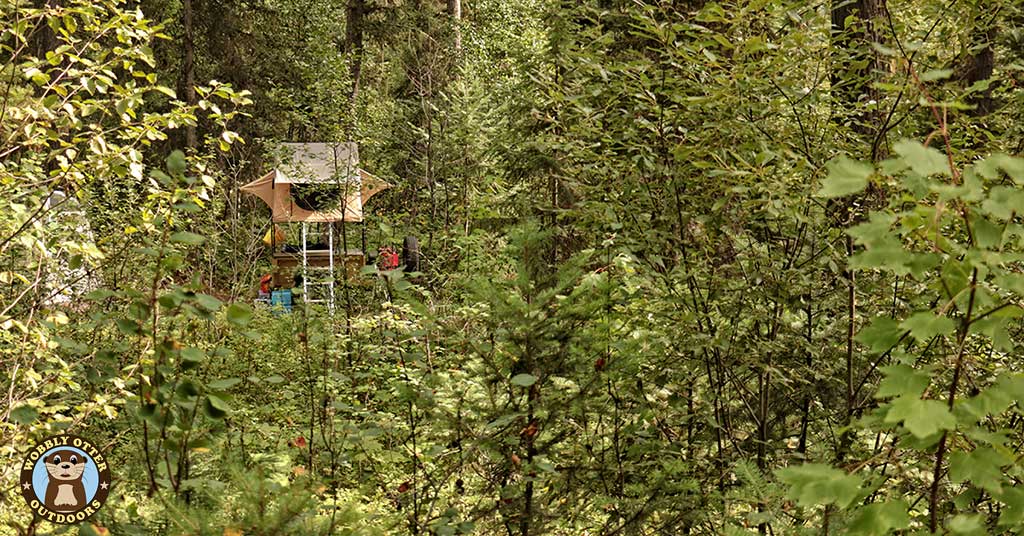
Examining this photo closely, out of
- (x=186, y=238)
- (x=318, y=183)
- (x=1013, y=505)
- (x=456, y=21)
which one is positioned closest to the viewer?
(x=1013, y=505)

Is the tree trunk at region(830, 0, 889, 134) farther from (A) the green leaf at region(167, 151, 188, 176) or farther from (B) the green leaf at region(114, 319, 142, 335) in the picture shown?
(B) the green leaf at region(114, 319, 142, 335)

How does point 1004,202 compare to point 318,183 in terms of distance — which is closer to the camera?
point 1004,202

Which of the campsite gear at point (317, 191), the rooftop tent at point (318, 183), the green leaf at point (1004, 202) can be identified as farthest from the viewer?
the rooftop tent at point (318, 183)

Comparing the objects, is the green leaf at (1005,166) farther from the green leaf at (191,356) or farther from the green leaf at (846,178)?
the green leaf at (191,356)

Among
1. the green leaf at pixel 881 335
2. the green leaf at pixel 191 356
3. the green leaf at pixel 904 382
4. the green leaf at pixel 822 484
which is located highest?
the green leaf at pixel 881 335

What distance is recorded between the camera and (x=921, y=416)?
155cm

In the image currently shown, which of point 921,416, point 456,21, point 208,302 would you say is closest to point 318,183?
point 208,302

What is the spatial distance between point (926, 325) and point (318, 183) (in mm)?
10744

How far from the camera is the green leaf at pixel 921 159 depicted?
151 cm

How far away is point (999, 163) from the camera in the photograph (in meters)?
1.58

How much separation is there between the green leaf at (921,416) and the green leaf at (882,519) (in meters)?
0.18

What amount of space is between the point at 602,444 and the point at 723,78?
150 centimetres

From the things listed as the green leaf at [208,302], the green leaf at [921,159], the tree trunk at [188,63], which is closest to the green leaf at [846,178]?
the green leaf at [921,159]

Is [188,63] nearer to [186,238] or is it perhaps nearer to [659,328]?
[659,328]
